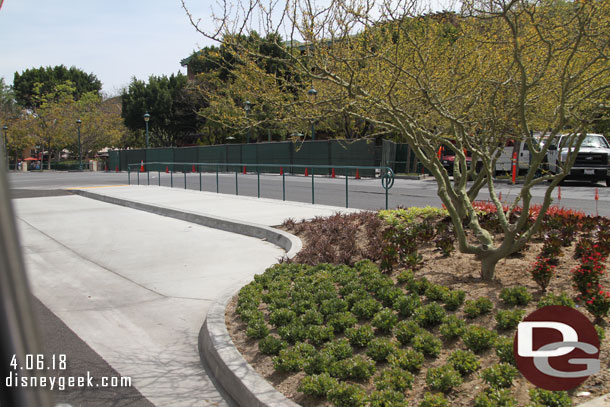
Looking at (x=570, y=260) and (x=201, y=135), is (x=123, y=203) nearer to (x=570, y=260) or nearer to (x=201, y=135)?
(x=570, y=260)

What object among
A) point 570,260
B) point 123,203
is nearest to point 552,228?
point 570,260

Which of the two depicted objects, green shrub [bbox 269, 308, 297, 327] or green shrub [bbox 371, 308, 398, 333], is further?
green shrub [bbox 269, 308, 297, 327]

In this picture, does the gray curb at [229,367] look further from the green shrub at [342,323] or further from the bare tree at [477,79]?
the bare tree at [477,79]

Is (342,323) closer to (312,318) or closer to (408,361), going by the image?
(312,318)

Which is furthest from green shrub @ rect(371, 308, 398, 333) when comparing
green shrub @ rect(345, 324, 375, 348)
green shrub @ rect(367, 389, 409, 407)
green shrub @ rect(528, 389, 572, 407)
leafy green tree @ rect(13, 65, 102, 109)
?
leafy green tree @ rect(13, 65, 102, 109)

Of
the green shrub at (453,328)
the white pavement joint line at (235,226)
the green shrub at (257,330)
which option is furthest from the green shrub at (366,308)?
the white pavement joint line at (235,226)

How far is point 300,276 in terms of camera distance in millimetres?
6328

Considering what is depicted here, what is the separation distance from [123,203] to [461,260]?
44.4 feet

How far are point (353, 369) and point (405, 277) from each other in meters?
1.99

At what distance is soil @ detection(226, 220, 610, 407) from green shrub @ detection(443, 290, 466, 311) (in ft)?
0.85

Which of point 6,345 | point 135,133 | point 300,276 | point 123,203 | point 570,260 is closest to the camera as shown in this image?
point 6,345

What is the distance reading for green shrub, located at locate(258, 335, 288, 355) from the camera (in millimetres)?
4328

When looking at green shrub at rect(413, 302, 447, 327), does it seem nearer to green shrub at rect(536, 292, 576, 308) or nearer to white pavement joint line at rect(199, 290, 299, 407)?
green shrub at rect(536, 292, 576, 308)

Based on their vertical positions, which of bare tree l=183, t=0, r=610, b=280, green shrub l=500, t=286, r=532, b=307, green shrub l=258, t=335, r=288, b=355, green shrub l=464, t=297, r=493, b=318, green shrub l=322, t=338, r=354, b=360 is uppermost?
bare tree l=183, t=0, r=610, b=280
